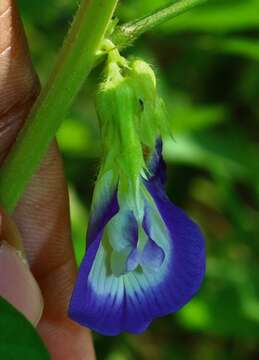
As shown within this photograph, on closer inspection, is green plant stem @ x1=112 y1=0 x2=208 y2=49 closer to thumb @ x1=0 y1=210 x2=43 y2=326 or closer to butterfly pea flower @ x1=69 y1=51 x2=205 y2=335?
butterfly pea flower @ x1=69 y1=51 x2=205 y2=335

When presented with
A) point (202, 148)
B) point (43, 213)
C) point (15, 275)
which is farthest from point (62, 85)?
point (202, 148)

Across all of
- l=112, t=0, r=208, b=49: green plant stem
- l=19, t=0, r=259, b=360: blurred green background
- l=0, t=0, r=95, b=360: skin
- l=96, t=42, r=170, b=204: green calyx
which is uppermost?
l=112, t=0, r=208, b=49: green plant stem

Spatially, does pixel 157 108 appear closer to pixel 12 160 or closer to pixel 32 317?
pixel 12 160

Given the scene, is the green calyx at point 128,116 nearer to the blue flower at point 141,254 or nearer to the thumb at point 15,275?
the blue flower at point 141,254

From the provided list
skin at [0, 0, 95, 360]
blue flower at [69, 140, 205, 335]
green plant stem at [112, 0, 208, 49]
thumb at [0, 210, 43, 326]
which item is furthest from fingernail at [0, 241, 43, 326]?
green plant stem at [112, 0, 208, 49]

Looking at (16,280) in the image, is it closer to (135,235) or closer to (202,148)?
(135,235)

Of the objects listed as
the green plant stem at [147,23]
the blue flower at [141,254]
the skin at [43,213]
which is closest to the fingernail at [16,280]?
the skin at [43,213]

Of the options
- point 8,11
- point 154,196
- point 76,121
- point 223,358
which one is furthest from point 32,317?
point 223,358
